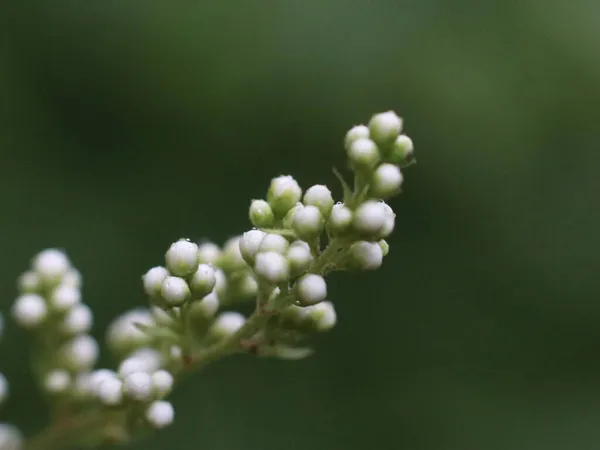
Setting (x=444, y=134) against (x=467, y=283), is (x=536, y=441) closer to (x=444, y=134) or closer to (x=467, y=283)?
(x=467, y=283)

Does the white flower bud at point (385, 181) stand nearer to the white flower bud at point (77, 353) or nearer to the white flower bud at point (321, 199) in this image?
the white flower bud at point (321, 199)

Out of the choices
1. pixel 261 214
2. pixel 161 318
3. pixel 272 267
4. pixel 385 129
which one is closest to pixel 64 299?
pixel 161 318

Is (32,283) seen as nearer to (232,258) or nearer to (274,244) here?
(232,258)

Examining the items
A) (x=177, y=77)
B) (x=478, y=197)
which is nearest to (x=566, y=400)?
(x=478, y=197)

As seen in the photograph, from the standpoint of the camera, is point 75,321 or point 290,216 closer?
point 290,216

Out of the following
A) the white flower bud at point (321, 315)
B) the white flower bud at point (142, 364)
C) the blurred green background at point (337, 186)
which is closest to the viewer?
the white flower bud at point (321, 315)

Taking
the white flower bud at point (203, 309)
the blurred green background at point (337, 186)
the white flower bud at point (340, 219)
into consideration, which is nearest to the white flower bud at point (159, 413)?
the white flower bud at point (203, 309)

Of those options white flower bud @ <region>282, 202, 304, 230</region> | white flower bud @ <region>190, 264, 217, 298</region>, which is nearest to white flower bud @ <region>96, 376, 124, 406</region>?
white flower bud @ <region>190, 264, 217, 298</region>
